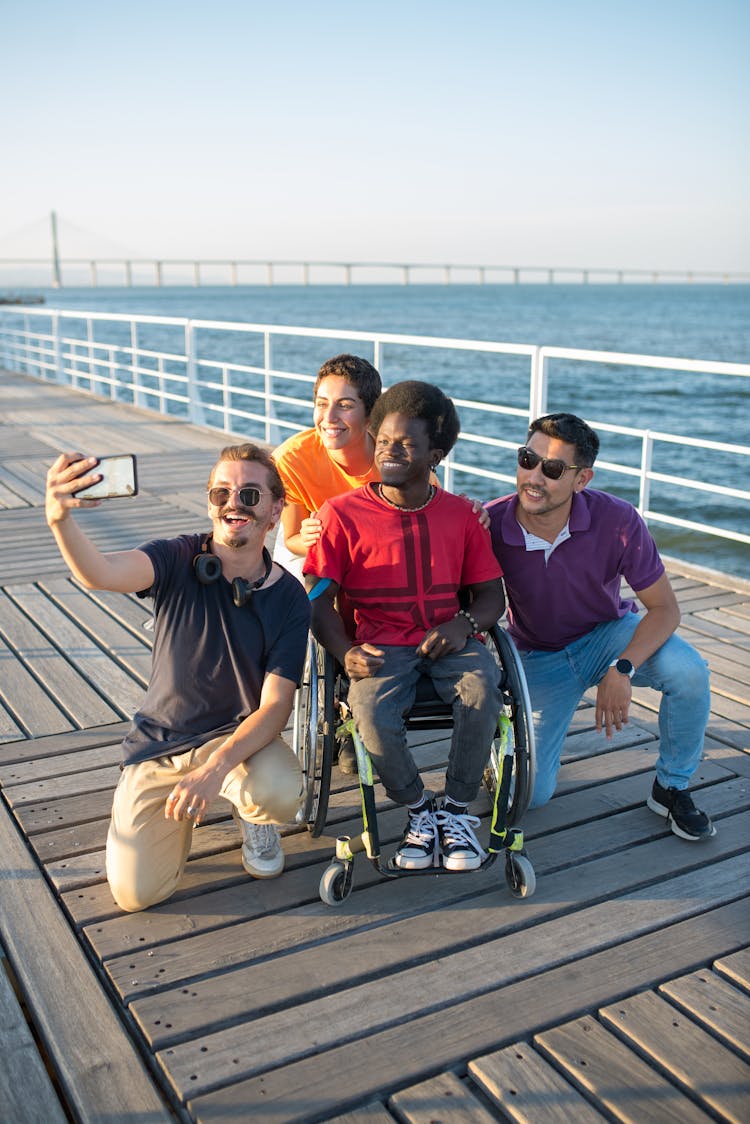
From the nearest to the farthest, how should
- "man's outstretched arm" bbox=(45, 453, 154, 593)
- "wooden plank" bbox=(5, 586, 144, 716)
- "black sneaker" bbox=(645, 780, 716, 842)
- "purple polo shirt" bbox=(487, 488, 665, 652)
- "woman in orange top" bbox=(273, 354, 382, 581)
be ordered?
"man's outstretched arm" bbox=(45, 453, 154, 593)
"black sneaker" bbox=(645, 780, 716, 842)
"purple polo shirt" bbox=(487, 488, 665, 652)
"woman in orange top" bbox=(273, 354, 382, 581)
"wooden plank" bbox=(5, 586, 144, 716)

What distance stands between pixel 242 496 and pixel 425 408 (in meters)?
0.44

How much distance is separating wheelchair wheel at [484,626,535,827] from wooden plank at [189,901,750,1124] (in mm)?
361

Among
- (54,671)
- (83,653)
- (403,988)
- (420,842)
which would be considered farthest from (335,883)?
(83,653)

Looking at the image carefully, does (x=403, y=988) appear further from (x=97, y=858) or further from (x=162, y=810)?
(x=97, y=858)

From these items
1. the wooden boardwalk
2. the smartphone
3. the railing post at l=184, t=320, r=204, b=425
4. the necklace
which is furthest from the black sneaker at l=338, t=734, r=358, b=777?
the railing post at l=184, t=320, r=204, b=425

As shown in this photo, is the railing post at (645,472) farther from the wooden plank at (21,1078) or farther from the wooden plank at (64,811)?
the wooden plank at (21,1078)

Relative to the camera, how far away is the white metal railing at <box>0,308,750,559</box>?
A: 4.75 m

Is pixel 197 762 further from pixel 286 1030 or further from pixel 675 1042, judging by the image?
pixel 675 1042

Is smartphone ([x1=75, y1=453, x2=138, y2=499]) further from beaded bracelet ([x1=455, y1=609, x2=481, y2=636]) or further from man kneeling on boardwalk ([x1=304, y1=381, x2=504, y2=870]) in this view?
beaded bracelet ([x1=455, y1=609, x2=481, y2=636])

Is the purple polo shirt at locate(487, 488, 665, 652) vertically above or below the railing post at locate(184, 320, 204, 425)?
above

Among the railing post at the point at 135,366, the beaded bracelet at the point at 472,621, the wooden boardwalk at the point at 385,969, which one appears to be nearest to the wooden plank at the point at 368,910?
the wooden boardwalk at the point at 385,969

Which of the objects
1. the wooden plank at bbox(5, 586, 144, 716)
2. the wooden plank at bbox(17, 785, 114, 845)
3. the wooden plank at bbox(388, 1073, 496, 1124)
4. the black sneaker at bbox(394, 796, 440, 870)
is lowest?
the wooden plank at bbox(5, 586, 144, 716)

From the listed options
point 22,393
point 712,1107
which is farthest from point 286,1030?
point 22,393

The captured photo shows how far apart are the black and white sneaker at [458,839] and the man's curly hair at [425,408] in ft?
2.66
